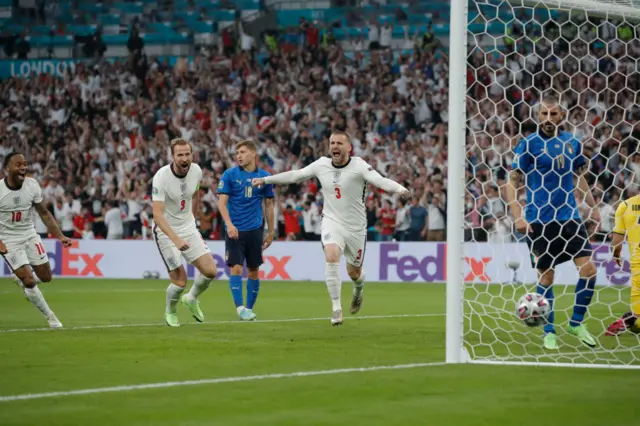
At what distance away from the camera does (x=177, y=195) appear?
1204 centimetres

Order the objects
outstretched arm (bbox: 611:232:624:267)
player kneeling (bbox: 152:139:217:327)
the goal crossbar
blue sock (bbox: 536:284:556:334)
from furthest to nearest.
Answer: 1. player kneeling (bbox: 152:139:217:327)
2. outstretched arm (bbox: 611:232:624:267)
3. blue sock (bbox: 536:284:556:334)
4. the goal crossbar

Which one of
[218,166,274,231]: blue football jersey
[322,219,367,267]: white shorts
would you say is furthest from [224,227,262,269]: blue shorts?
[322,219,367,267]: white shorts

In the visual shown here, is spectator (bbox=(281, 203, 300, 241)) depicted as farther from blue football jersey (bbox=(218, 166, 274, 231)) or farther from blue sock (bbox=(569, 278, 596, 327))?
blue sock (bbox=(569, 278, 596, 327))

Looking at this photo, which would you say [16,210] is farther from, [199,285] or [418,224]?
[418,224]

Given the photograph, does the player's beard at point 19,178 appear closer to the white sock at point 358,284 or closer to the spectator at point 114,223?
the white sock at point 358,284

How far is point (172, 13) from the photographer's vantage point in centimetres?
3312

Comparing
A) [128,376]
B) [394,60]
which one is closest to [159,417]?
[128,376]

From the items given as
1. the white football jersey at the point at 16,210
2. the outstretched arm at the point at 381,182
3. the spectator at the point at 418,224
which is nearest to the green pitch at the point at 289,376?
the white football jersey at the point at 16,210

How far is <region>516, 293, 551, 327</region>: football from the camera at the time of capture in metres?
9.46

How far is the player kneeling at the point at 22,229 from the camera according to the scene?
39.5 ft

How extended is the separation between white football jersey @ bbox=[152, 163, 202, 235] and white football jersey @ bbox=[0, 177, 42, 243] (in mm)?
1448

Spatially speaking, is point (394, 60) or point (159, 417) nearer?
point (159, 417)

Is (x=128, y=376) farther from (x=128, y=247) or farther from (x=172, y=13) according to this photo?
(x=172, y=13)

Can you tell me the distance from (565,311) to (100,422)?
31.3 feet
